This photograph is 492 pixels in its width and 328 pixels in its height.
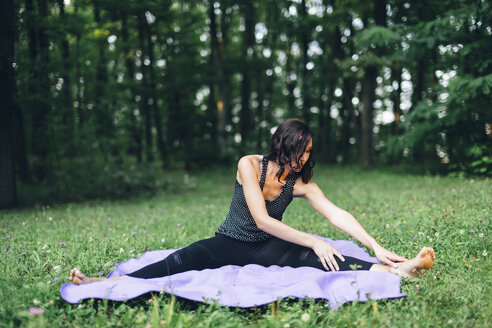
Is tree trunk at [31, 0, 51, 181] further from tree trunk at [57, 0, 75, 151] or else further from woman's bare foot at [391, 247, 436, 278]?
woman's bare foot at [391, 247, 436, 278]

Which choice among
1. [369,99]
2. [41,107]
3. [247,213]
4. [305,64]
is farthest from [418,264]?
[305,64]

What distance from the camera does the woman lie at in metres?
2.75

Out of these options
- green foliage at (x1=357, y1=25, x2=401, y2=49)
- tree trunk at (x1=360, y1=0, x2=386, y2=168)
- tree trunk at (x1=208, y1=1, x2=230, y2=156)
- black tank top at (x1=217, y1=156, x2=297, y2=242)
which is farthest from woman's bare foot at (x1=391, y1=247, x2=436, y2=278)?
tree trunk at (x1=208, y1=1, x2=230, y2=156)

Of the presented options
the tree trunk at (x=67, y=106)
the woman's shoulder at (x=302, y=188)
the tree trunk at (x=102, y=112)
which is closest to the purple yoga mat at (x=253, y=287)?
the woman's shoulder at (x=302, y=188)

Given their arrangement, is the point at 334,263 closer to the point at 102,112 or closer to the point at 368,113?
the point at 102,112

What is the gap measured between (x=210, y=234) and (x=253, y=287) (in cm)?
212

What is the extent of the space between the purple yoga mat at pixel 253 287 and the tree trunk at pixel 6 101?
212 inches

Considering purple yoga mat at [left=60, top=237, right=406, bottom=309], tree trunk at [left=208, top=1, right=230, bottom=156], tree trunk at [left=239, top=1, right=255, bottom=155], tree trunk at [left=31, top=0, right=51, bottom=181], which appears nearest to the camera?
purple yoga mat at [left=60, top=237, right=406, bottom=309]

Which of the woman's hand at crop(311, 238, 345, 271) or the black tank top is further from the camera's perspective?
the black tank top

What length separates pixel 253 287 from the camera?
8.53ft

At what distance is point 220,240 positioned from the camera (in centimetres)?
309

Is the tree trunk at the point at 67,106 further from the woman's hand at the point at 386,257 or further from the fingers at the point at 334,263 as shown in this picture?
the woman's hand at the point at 386,257

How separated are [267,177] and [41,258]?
2.40m

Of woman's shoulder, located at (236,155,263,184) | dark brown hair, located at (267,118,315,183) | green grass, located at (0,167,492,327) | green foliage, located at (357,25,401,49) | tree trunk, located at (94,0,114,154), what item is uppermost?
green foliage, located at (357,25,401,49)
